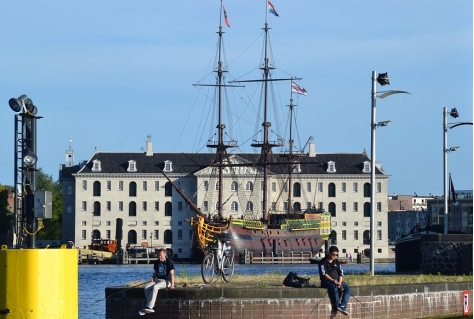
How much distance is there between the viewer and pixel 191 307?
70.8ft

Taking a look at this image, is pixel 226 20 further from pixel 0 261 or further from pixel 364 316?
pixel 0 261

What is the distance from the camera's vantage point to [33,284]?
15.7m

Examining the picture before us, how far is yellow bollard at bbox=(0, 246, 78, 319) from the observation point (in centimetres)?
1573

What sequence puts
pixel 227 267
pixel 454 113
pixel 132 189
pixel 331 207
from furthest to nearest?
pixel 331 207 → pixel 132 189 → pixel 454 113 → pixel 227 267

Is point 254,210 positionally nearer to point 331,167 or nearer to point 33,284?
point 331,167

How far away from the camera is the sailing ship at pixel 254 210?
12003cm

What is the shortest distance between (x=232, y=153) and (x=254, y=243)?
18.0 metres

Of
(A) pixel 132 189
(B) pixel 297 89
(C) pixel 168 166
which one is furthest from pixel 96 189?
(B) pixel 297 89

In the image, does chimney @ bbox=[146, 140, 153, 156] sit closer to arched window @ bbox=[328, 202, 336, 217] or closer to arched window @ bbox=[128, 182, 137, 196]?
arched window @ bbox=[128, 182, 137, 196]

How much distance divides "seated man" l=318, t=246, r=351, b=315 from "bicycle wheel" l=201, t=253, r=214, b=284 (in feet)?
9.16

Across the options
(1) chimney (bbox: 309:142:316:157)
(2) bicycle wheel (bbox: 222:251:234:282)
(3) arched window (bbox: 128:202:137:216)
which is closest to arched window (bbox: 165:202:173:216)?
(3) arched window (bbox: 128:202:137:216)

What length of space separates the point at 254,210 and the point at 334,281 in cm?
13001

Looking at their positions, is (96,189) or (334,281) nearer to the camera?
(334,281)

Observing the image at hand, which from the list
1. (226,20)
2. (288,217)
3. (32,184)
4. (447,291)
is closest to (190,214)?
(288,217)
